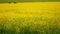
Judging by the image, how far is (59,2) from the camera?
1.98 metres

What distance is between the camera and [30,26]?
1.55 m

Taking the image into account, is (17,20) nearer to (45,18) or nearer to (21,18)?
(21,18)

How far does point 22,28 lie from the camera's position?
60.8 inches

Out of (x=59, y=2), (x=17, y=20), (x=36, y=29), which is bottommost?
(x=36, y=29)

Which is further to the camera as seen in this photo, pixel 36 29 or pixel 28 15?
pixel 28 15

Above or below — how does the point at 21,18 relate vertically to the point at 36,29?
above

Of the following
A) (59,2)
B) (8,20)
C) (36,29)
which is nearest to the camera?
(36,29)

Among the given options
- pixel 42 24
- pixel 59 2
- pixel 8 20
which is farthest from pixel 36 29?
pixel 59 2

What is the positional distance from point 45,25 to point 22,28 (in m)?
0.23

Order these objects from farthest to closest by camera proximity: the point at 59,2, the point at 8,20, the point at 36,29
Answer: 1. the point at 59,2
2. the point at 8,20
3. the point at 36,29

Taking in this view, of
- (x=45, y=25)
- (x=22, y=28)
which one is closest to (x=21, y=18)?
(x=22, y=28)

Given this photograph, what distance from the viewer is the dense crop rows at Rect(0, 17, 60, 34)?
4.95 feet

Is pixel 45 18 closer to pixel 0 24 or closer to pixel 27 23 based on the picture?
pixel 27 23

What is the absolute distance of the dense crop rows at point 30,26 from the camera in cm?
151
